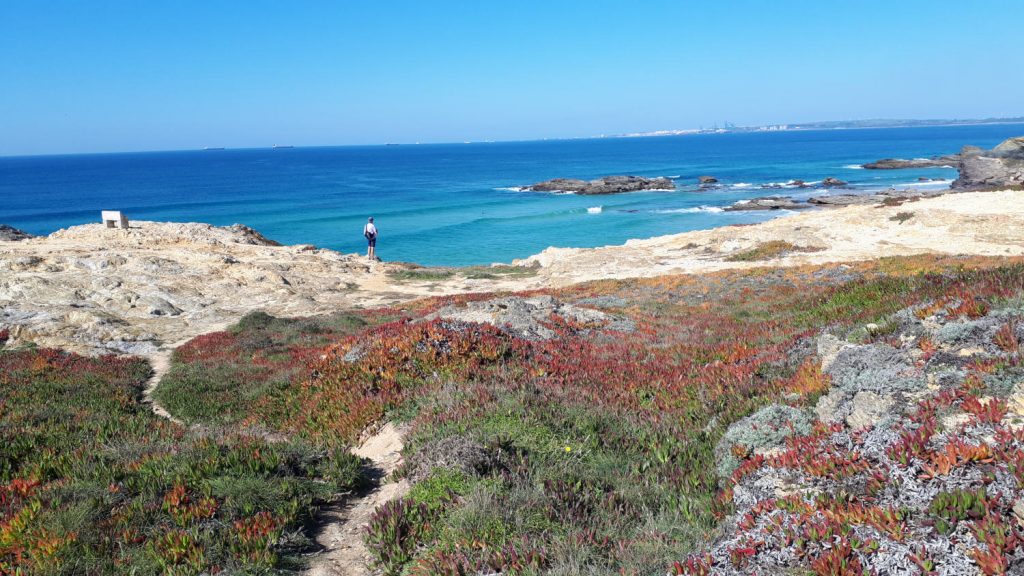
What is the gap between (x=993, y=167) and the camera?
73000 mm

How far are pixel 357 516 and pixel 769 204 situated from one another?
7152 centimetres

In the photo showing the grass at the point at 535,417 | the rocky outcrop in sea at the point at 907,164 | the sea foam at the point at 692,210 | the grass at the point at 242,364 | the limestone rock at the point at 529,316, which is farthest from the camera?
the rocky outcrop in sea at the point at 907,164

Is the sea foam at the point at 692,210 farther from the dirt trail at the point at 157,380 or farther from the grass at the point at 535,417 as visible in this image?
the dirt trail at the point at 157,380

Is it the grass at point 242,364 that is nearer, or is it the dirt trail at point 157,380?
the grass at point 242,364

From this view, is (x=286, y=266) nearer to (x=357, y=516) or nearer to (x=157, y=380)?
(x=157, y=380)

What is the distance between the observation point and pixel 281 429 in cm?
912

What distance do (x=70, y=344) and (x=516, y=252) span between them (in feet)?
120

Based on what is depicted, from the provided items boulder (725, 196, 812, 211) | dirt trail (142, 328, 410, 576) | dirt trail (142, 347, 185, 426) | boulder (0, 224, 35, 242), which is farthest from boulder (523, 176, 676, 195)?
dirt trail (142, 328, 410, 576)

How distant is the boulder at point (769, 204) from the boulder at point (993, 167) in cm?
2121

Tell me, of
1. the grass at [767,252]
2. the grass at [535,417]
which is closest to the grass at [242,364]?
the grass at [535,417]

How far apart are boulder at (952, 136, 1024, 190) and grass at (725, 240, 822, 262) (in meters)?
50.7

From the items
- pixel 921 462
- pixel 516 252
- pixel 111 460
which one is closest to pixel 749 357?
pixel 921 462

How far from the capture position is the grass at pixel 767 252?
34.3 metres

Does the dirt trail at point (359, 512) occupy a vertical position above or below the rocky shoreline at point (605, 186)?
below
